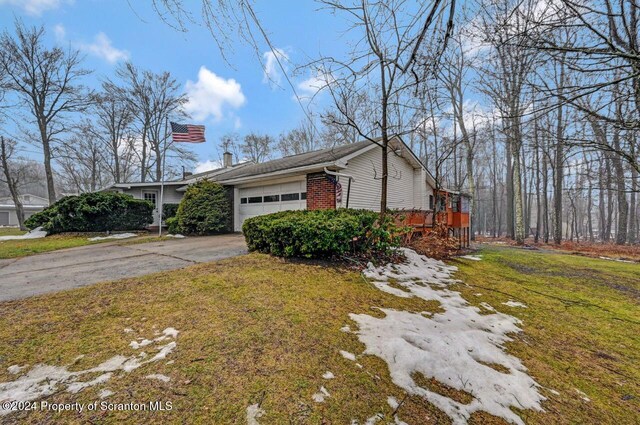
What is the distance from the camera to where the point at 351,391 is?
1.83 meters

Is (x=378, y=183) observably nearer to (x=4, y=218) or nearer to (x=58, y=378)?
(x=58, y=378)

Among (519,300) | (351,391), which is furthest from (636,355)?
(351,391)

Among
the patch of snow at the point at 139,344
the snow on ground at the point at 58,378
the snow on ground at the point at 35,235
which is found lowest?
Answer: the snow on ground at the point at 58,378

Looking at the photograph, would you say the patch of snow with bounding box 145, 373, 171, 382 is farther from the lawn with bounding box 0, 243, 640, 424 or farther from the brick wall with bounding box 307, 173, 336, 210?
the brick wall with bounding box 307, 173, 336, 210

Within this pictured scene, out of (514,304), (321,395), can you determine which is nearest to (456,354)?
(321,395)

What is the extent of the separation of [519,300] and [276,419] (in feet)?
14.3

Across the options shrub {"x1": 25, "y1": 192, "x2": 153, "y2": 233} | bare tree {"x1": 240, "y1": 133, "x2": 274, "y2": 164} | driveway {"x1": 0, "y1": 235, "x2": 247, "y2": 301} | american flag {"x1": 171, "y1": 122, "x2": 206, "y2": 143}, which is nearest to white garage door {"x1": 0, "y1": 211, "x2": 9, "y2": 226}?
bare tree {"x1": 240, "y1": 133, "x2": 274, "y2": 164}

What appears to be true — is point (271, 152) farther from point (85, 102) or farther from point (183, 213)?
point (183, 213)

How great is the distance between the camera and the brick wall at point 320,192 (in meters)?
8.83

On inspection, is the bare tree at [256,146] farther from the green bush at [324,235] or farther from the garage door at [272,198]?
the green bush at [324,235]

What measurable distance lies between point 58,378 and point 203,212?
1004cm

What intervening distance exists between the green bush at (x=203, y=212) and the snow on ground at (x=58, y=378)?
31.8 ft

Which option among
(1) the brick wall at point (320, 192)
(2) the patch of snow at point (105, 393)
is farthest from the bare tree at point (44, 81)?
(2) the patch of snow at point (105, 393)

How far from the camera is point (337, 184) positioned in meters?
9.04
